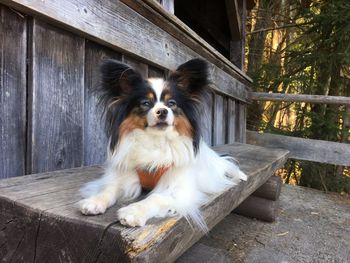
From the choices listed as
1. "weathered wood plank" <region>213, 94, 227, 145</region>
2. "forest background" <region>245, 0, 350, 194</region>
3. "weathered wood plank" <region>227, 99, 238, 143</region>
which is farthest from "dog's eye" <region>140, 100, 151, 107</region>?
"forest background" <region>245, 0, 350, 194</region>

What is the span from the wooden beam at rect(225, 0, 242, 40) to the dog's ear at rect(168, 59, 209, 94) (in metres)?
3.64

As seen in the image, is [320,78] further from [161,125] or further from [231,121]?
[161,125]

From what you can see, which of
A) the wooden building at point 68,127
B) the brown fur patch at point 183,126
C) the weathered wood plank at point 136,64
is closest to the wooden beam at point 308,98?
the wooden building at point 68,127

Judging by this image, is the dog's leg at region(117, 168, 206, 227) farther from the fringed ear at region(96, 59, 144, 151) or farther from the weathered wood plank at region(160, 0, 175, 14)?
the weathered wood plank at region(160, 0, 175, 14)

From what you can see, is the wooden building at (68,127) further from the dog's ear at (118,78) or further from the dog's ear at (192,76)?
the dog's ear at (192,76)

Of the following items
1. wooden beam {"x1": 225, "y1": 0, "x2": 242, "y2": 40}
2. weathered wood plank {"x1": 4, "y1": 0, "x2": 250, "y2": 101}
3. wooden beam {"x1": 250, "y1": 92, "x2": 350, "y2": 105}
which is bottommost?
wooden beam {"x1": 250, "y1": 92, "x2": 350, "y2": 105}

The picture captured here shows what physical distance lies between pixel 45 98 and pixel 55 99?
87mm

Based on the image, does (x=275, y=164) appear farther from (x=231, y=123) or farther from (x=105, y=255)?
(x=105, y=255)

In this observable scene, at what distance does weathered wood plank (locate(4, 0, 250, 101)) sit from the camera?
80.2 inches

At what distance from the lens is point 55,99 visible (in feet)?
7.26

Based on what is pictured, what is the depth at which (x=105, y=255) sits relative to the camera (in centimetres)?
116

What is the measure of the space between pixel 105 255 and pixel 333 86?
6.75 meters

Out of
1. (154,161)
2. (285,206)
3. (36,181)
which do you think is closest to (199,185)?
(154,161)

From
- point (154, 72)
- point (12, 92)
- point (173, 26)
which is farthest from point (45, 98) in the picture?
point (173, 26)
